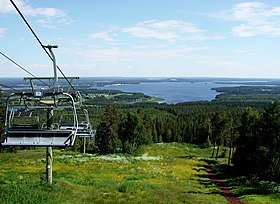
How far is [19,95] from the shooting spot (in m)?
13.7

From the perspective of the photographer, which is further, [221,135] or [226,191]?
[221,135]

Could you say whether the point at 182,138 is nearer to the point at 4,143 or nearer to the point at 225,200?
the point at 225,200

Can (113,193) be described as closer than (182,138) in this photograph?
Yes

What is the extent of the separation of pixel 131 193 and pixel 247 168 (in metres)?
26.0

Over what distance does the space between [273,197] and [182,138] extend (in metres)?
98.6

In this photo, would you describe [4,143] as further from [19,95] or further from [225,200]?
[225,200]

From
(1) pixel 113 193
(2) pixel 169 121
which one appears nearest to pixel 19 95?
(1) pixel 113 193

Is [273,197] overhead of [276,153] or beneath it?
beneath

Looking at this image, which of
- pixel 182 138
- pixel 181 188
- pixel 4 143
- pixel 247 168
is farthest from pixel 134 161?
pixel 182 138

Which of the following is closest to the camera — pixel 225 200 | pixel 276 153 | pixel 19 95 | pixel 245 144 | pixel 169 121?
pixel 19 95

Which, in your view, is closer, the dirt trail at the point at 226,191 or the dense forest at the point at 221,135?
the dirt trail at the point at 226,191

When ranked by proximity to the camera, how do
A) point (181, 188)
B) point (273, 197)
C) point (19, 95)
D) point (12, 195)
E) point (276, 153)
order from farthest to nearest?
point (276, 153) → point (181, 188) → point (273, 197) → point (12, 195) → point (19, 95)

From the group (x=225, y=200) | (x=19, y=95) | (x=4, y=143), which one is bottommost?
(x=225, y=200)

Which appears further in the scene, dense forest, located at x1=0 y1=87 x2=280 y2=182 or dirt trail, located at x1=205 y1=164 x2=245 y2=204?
dense forest, located at x1=0 y1=87 x2=280 y2=182
